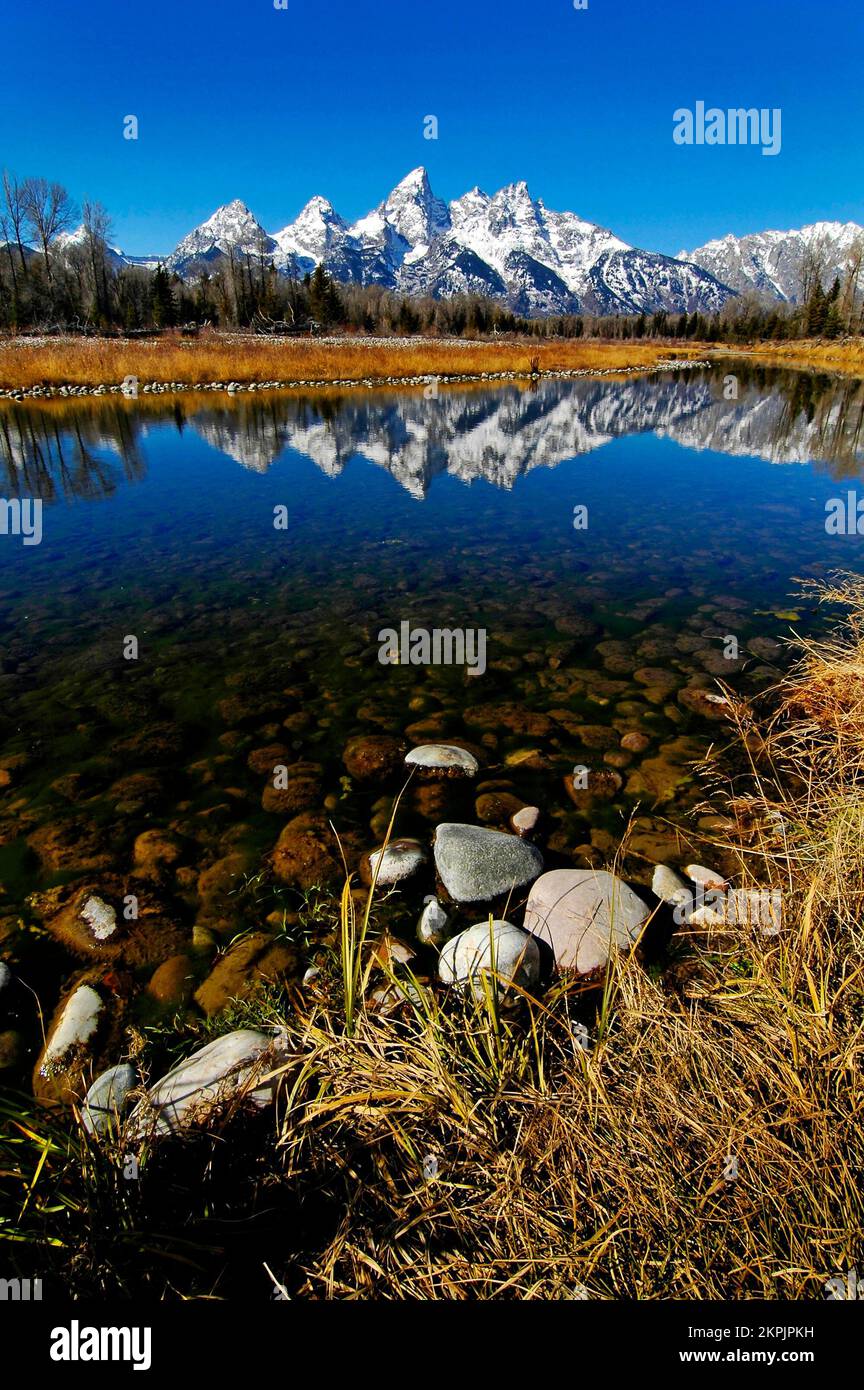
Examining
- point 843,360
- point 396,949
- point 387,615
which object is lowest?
point 396,949

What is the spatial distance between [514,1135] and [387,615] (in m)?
5.60

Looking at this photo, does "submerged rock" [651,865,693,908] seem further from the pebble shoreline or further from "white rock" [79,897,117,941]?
the pebble shoreline

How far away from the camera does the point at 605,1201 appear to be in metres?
1.57

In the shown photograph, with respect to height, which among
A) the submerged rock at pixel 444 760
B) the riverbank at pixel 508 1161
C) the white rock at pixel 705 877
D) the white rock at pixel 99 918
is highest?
the submerged rock at pixel 444 760

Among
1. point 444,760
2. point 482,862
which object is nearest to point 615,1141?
point 482,862

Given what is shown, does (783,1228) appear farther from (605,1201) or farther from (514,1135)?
(514,1135)

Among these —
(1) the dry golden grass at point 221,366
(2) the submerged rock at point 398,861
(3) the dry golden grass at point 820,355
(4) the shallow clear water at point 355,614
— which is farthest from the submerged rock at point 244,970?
(3) the dry golden grass at point 820,355

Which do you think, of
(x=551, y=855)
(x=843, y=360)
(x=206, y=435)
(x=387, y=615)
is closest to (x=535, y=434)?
(x=206, y=435)

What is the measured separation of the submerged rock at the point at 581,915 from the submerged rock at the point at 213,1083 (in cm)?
131

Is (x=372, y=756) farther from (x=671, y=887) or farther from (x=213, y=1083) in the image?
(x=213, y=1083)

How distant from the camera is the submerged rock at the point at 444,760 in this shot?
170 inches

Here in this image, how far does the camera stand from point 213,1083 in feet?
6.60

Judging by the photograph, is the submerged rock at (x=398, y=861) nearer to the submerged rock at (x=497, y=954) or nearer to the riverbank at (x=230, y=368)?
the submerged rock at (x=497, y=954)

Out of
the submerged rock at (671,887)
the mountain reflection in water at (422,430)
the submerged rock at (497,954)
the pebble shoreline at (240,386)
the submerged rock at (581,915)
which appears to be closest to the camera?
the submerged rock at (497,954)
